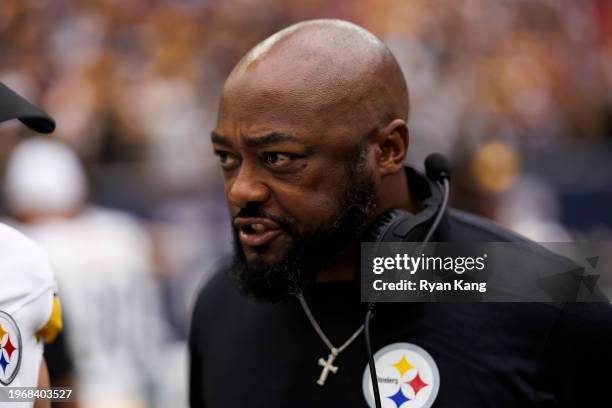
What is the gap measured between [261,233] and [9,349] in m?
0.71

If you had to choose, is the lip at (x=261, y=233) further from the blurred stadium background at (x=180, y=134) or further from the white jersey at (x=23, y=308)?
the blurred stadium background at (x=180, y=134)

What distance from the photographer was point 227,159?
2.39m

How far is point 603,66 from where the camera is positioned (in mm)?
10344

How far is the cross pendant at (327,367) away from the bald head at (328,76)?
0.58 meters

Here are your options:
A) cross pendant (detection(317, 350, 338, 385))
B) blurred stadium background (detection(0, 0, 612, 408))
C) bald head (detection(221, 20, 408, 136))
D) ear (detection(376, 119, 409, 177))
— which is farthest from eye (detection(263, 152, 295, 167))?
blurred stadium background (detection(0, 0, 612, 408))

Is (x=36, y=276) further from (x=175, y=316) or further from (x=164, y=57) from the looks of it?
(x=164, y=57)

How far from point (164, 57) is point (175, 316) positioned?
3.18m

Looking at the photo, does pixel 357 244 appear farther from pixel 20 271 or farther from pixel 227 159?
pixel 20 271

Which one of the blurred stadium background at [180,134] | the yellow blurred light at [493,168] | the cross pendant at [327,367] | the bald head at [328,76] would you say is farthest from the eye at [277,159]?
the yellow blurred light at [493,168]

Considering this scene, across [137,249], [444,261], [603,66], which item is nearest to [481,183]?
[137,249]

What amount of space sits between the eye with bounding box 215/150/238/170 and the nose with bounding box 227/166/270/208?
5 cm

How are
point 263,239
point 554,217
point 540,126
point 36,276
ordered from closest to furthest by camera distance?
1. point 36,276
2. point 263,239
3. point 554,217
4. point 540,126

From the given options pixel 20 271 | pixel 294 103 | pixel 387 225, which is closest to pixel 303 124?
pixel 294 103

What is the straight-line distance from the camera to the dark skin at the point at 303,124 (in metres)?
2.30
